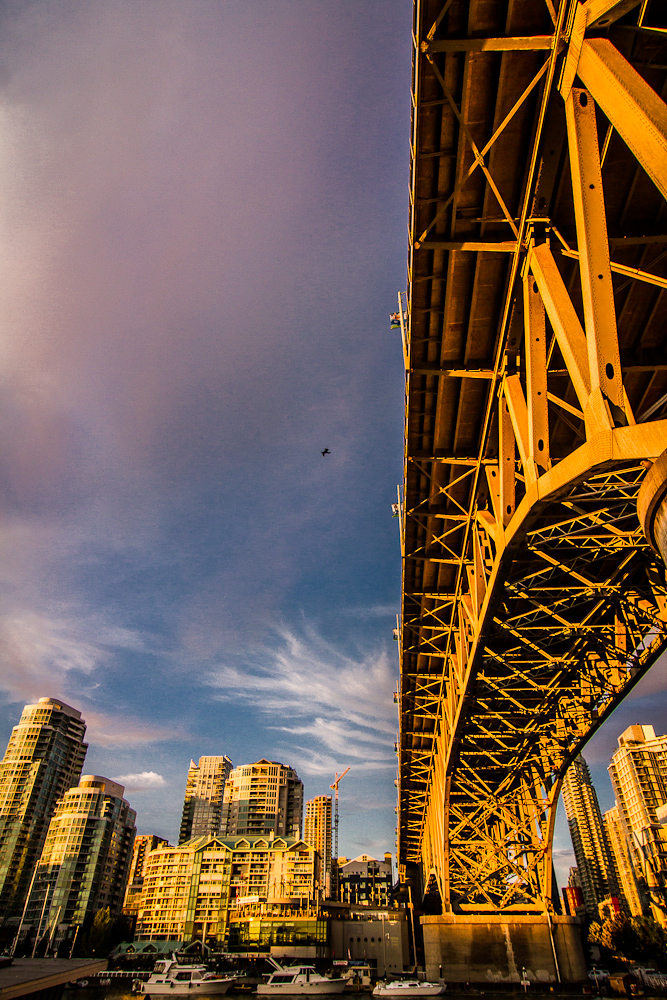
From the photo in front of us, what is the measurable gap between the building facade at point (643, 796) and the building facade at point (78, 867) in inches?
3399

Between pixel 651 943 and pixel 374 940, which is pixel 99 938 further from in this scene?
pixel 651 943

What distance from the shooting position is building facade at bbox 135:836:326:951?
88812 mm

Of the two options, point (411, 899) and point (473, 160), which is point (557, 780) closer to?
point (473, 160)

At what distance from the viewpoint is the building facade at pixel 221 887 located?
88812 mm

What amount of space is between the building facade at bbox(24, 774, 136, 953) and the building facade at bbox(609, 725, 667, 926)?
8633 cm

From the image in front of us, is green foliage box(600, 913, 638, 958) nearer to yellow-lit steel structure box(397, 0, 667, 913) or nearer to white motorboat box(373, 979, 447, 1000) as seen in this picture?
white motorboat box(373, 979, 447, 1000)

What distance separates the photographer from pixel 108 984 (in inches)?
2475

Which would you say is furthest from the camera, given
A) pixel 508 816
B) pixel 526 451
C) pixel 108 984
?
pixel 108 984

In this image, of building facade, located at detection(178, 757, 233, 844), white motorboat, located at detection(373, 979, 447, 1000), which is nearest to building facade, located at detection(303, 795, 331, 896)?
building facade, located at detection(178, 757, 233, 844)

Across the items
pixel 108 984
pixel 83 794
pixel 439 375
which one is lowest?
pixel 108 984

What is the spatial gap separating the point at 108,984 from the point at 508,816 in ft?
183

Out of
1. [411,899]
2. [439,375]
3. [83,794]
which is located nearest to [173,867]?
[83,794]

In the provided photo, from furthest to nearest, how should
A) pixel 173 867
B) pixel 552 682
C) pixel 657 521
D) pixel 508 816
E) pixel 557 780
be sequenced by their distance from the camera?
pixel 173 867 → pixel 508 816 → pixel 557 780 → pixel 552 682 → pixel 657 521

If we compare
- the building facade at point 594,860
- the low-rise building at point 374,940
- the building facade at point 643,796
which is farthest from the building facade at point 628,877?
the low-rise building at point 374,940
